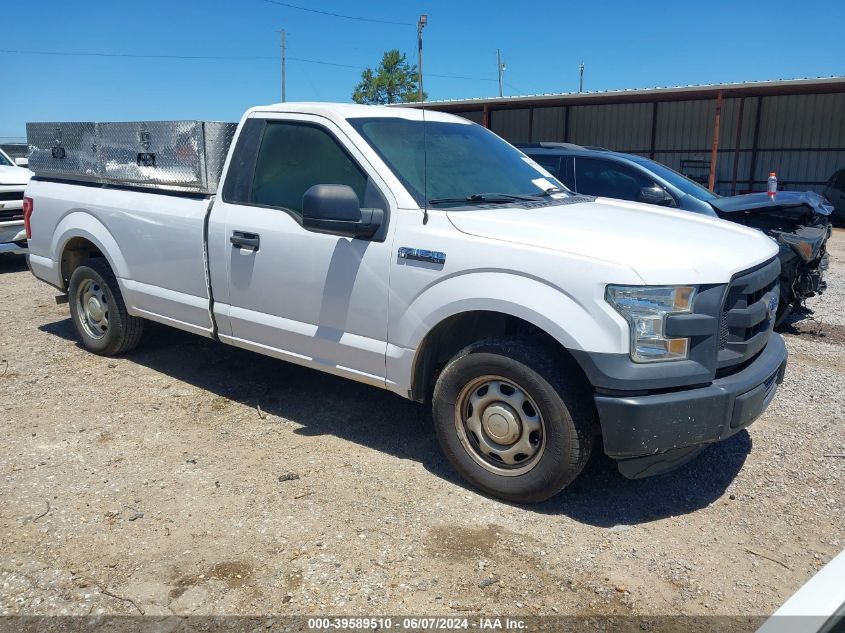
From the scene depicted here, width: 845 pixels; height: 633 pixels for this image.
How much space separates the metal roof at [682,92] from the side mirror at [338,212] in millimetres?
16592

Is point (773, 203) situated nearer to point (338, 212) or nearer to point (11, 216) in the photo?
point (338, 212)

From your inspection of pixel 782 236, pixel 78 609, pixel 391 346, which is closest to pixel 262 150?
pixel 391 346

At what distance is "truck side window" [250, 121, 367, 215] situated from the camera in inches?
167

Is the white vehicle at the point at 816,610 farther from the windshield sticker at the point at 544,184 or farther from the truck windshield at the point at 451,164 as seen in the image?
the windshield sticker at the point at 544,184

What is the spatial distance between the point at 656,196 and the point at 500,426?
4676 millimetres

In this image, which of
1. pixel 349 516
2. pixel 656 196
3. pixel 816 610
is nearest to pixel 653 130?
pixel 656 196

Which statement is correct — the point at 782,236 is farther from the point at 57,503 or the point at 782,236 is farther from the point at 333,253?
the point at 57,503

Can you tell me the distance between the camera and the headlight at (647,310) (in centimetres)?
322

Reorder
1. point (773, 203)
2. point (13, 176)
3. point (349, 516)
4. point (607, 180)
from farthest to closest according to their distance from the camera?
1. point (13, 176)
2. point (607, 180)
3. point (773, 203)
4. point (349, 516)

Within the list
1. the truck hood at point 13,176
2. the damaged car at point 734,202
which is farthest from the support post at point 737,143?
the truck hood at point 13,176

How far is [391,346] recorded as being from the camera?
3.96 meters

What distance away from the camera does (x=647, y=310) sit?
3230mm

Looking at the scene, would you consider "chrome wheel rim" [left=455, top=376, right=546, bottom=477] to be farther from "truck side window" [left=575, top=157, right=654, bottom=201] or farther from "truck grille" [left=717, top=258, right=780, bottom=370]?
"truck side window" [left=575, top=157, right=654, bottom=201]

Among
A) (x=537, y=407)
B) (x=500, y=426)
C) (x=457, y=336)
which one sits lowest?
(x=500, y=426)
